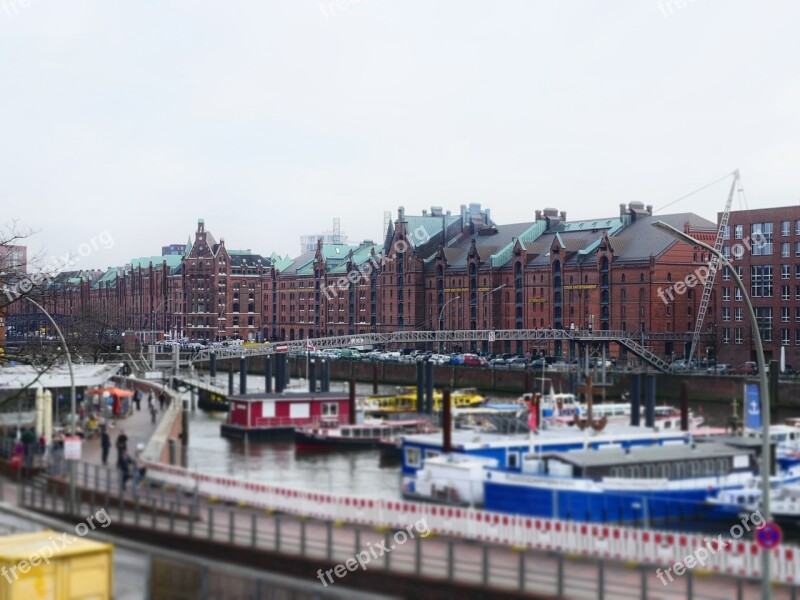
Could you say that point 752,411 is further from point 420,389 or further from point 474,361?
point 474,361

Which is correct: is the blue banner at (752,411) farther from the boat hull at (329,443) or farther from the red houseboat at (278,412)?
the red houseboat at (278,412)

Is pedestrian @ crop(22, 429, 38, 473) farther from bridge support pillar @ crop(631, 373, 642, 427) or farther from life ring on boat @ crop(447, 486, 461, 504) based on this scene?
bridge support pillar @ crop(631, 373, 642, 427)

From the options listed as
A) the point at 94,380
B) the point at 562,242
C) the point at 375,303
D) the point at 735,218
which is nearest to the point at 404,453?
the point at 94,380

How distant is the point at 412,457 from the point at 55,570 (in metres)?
25.7

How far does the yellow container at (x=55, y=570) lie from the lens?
20719 millimetres

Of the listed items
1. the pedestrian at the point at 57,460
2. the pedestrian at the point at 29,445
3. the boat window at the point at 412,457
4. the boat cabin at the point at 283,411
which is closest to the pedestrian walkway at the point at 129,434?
the pedestrian at the point at 57,460

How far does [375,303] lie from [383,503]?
4790 inches

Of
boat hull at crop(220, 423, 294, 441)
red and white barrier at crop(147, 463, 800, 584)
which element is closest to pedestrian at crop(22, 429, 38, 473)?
red and white barrier at crop(147, 463, 800, 584)

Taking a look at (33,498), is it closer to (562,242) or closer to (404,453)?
(404,453)

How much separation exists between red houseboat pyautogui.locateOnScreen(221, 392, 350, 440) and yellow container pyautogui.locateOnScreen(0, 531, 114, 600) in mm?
42226

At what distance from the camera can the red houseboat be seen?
65.0 m

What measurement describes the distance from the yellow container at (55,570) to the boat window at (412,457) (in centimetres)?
2444

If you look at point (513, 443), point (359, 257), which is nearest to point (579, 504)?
point (513, 443)

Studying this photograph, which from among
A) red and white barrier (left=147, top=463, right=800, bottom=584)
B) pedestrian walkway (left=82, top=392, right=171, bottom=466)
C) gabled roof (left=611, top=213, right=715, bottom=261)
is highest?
gabled roof (left=611, top=213, right=715, bottom=261)
